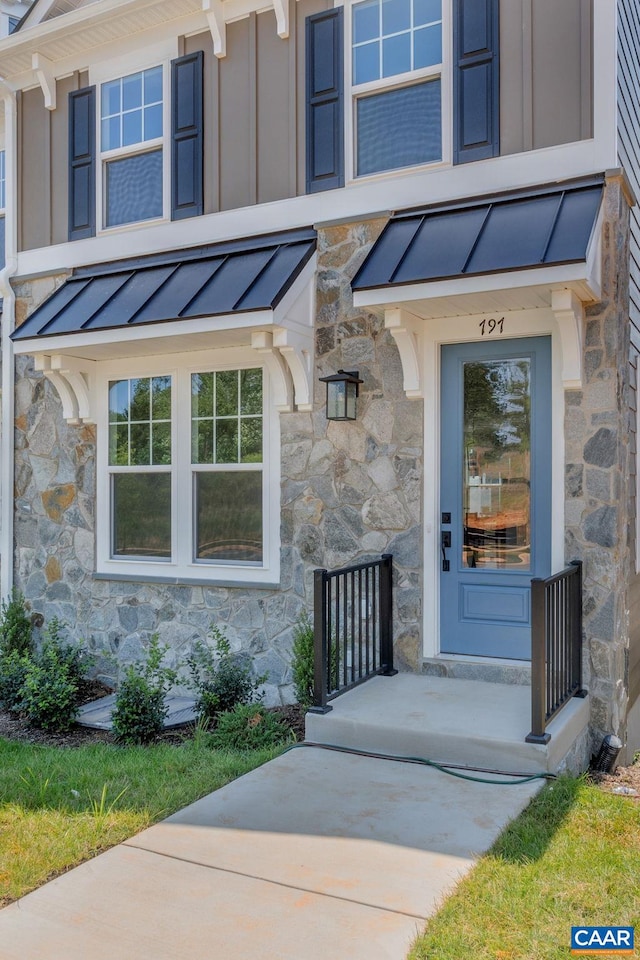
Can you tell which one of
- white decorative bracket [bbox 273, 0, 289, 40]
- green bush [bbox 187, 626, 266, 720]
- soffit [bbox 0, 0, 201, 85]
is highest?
soffit [bbox 0, 0, 201, 85]

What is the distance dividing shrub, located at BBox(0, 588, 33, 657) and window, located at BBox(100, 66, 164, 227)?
3.45 meters

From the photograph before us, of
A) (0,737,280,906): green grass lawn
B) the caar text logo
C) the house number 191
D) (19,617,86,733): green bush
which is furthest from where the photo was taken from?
(19,617,86,733): green bush

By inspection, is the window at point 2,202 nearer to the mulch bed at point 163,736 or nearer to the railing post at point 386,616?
the mulch bed at point 163,736

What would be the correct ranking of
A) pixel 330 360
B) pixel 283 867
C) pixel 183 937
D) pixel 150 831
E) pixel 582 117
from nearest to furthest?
pixel 183 937
pixel 283 867
pixel 150 831
pixel 582 117
pixel 330 360

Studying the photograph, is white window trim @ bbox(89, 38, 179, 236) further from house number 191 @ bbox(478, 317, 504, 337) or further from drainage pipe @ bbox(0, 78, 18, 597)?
house number 191 @ bbox(478, 317, 504, 337)

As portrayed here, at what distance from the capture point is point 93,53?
6746 mm

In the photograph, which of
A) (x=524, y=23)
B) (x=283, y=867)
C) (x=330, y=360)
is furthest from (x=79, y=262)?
(x=283, y=867)

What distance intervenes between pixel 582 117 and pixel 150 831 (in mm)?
4658

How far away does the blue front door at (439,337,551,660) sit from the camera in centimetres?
506

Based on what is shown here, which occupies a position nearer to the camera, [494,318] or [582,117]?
[582,117]

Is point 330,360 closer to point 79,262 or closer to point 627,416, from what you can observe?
point 627,416

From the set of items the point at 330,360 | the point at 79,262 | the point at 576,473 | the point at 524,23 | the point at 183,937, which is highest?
the point at 524,23

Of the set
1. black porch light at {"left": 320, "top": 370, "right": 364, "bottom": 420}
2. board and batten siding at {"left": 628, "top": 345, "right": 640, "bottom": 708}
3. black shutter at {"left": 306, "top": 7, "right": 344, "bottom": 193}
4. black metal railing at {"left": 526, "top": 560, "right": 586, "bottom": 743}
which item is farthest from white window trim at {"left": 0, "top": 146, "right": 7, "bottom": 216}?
black metal railing at {"left": 526, "top": 560, "right": 586, "bottom": 743}

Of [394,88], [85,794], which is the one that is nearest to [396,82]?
[394,88]
